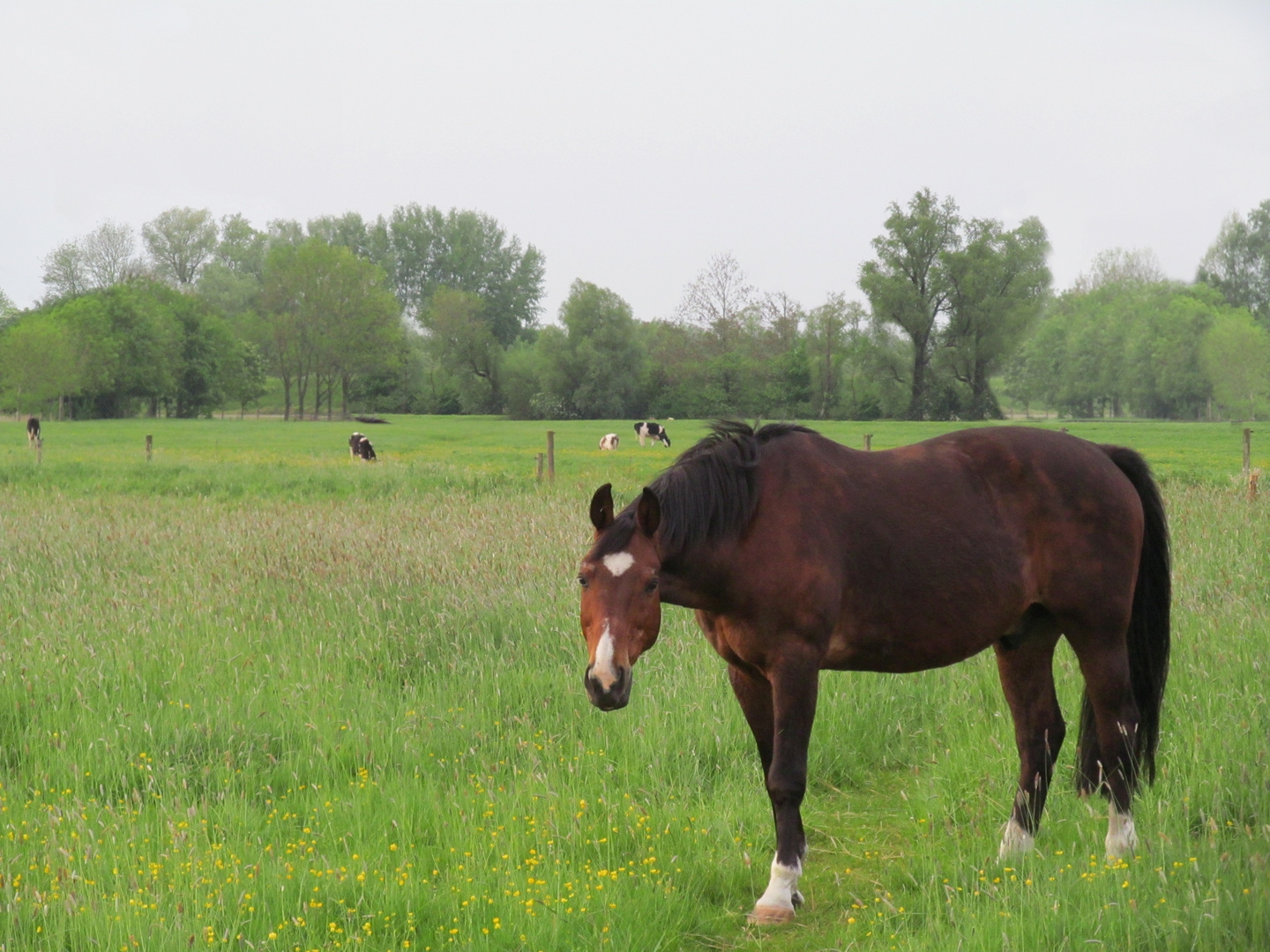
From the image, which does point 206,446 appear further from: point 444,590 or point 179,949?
point 179,949

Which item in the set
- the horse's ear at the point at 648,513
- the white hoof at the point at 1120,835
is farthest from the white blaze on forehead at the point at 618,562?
the white hoof at the point at 1120,835

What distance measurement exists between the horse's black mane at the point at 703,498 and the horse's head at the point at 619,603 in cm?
5

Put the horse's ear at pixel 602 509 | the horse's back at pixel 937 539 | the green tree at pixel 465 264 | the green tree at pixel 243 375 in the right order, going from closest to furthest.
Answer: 1. the horse's ear at pixel 602 509
2. the horse's back at pixel 937 539
3. the green tree at pixel 243 375
4. the green tree at pixel 465 264

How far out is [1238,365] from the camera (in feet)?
239

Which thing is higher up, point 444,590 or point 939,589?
point 939,589

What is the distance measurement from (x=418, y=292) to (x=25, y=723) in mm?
118316

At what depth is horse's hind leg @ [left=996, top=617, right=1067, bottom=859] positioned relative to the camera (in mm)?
4883

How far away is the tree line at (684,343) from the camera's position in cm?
6488

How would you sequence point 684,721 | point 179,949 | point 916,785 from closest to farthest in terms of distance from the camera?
point 179,949
point 916,785
point 684,721

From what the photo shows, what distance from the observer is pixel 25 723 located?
244 inches

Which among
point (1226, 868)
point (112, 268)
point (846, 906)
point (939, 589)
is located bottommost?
point (846, 906)

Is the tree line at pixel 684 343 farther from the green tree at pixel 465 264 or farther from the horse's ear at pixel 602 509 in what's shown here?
the horse's ear at pixel 602 509

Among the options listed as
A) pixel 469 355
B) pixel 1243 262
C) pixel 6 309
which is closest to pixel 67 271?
pixel 6 309

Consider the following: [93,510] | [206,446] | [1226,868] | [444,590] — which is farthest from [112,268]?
[1226,868]
